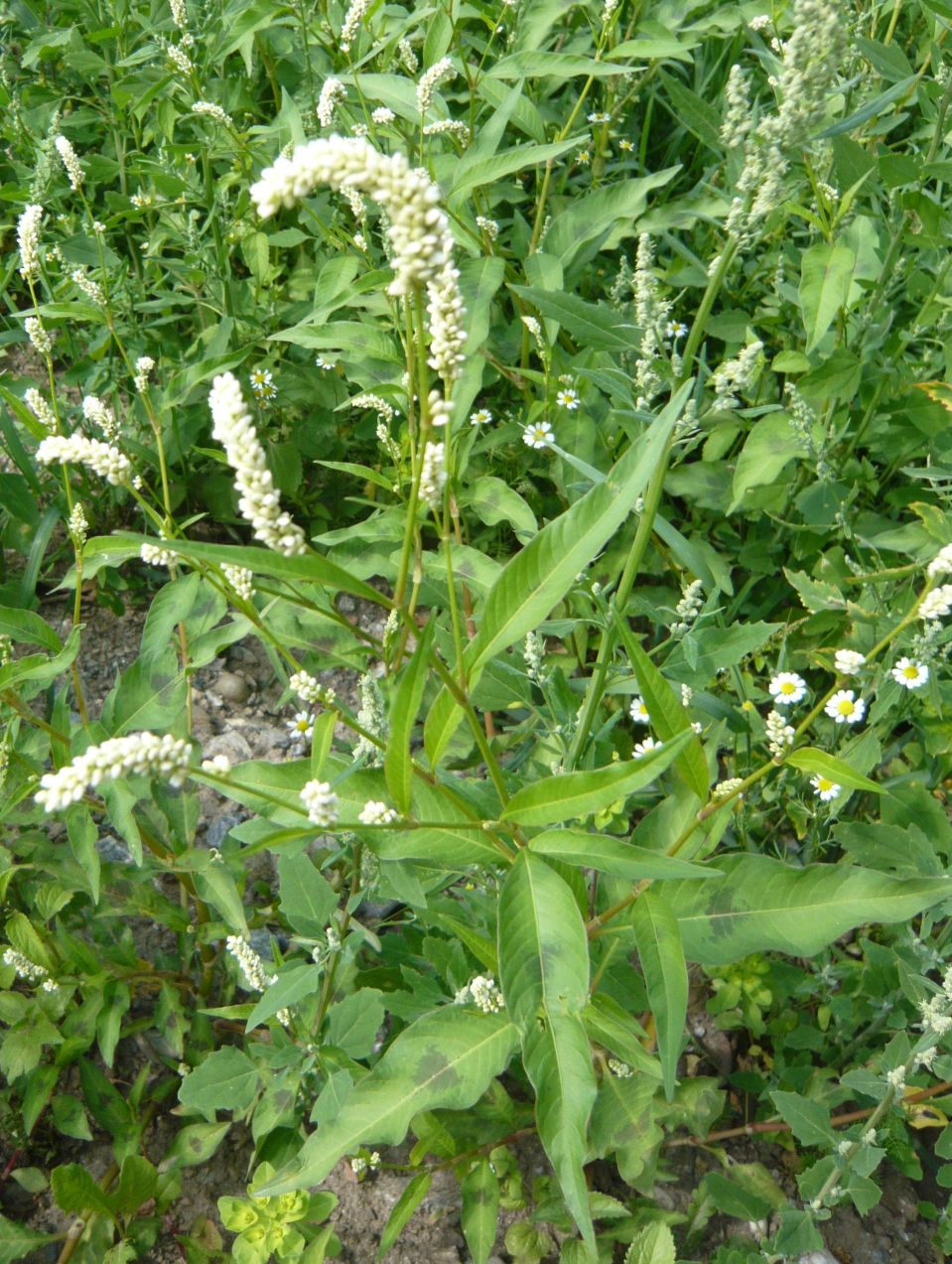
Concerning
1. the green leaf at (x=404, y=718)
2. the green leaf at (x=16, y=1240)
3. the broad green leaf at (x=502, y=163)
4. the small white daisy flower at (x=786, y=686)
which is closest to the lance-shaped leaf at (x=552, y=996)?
the green leaf at (x=404, y=718)

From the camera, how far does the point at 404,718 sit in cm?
142

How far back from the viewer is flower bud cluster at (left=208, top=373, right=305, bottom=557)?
1207 millimetres

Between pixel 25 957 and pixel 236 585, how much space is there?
4.48ft

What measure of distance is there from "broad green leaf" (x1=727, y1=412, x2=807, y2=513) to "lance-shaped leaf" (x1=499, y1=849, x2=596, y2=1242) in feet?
5.63

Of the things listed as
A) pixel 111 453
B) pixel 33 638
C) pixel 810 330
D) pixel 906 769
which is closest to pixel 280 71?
pixel 810 330

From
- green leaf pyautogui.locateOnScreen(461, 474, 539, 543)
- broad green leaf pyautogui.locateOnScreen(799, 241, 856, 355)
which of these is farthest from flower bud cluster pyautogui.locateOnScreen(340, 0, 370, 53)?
broad green leaf pyautogui.locateOnScreen(799, 241, 856, 355)

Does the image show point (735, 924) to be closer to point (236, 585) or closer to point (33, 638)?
point (236, 585)

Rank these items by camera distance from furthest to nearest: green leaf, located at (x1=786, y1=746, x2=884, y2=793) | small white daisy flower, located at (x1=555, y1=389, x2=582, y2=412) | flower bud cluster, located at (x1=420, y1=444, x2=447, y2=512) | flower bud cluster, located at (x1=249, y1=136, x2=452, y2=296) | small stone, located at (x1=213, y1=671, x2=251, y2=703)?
small stone, located at (x1=213, y1=671, x2=251, y2=703) < small white daisy flower, located at (x1=555, y1=389, x2=582, y2=412) < green leaf, located at (x1=786, y1=746, x2=884, y2=793) < flower bud cluster, located at (x1=420, y1=444, x2=447, y2=512) < flower bud cluster, located at (x1=249, y1=136, x2=452, y2=296)

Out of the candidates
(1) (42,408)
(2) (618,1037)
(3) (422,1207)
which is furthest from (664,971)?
(1) (42,408)

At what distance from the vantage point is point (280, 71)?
390 centimetres

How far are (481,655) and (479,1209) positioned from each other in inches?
57.5

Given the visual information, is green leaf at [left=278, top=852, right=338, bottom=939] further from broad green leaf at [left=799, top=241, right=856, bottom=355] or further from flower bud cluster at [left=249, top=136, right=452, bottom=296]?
broad green leaf at [left=799, top=241, right=856, bottom=355]

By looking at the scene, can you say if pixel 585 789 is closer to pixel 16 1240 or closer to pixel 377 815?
pixel 377 815

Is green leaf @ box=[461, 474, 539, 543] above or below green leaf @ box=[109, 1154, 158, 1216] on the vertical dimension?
above
